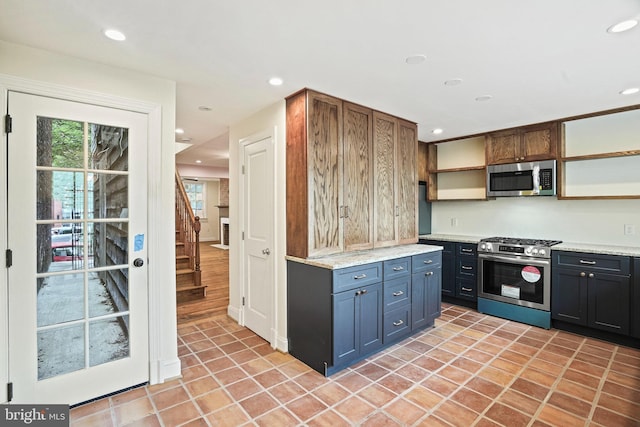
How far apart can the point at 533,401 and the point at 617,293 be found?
1823mm

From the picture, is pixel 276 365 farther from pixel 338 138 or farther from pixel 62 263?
pixel 338 138

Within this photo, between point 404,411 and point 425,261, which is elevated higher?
point 425,261

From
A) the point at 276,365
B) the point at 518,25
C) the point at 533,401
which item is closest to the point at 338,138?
the point at 518,25

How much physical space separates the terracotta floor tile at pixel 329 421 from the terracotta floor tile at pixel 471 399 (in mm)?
843

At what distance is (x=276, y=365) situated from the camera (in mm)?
2787

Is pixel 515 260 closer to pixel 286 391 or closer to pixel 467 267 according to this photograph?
pixel 467 267

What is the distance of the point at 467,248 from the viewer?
430cm

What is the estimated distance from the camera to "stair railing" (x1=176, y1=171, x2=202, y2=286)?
16.2ft

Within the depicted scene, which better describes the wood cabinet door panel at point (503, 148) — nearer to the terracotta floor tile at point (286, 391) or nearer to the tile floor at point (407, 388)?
the tile floor at point (407, 388)

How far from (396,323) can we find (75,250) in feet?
9.00

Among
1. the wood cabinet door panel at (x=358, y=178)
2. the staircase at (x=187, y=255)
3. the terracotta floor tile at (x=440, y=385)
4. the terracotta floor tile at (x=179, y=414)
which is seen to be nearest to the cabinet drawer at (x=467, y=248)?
the wood cabinet door panel at (x=358, y=178)

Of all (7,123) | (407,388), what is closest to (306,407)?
(407,388)

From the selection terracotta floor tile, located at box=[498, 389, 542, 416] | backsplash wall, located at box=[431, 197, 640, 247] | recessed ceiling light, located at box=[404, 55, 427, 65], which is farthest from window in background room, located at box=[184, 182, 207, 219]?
terracotta floor tile, located at box=[498, 389, 542, 416]

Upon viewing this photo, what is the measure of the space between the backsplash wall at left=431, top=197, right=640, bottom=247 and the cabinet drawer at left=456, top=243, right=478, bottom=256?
624 mm
